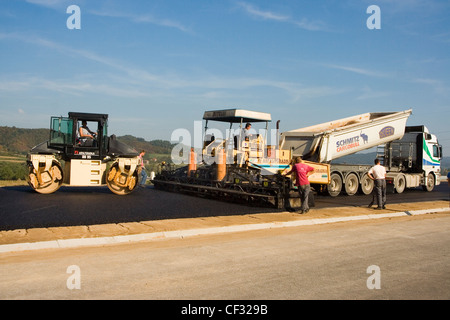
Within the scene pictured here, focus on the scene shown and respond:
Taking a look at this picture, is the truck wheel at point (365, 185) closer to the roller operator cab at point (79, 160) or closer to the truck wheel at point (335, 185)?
the truck wheel at point (335, 185)

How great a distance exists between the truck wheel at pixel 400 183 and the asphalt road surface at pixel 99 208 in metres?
6.44

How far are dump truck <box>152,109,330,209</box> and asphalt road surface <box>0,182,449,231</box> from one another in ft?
1.83

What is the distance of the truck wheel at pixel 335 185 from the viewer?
764 inches

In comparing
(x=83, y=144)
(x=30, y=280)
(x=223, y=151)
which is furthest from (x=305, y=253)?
(x=83, y=144)

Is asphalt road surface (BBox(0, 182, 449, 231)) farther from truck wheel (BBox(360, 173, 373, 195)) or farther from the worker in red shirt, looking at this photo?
truck wheel (BBox(360, 173, 373, 195))

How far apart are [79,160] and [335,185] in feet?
35.6

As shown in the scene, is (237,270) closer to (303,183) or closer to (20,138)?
(303,183)

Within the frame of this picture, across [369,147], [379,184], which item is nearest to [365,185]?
[369,147]

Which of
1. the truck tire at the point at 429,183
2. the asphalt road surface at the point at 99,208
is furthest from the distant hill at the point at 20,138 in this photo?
the asphalt road surface at the point at 99,208

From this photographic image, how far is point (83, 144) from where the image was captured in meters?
15.5

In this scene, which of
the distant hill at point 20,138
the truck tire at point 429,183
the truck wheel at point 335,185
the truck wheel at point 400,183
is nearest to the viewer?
the truck wheel at point 335,185

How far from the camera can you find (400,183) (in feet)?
75.5

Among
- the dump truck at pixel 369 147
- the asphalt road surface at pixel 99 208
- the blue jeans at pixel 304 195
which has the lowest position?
the asphalt road surface at pixel 99 208
